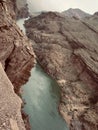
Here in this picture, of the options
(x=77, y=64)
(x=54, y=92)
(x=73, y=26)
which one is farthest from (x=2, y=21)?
(x=73, y=26)

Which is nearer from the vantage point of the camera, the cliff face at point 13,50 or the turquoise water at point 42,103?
the cliff face at point 13,50

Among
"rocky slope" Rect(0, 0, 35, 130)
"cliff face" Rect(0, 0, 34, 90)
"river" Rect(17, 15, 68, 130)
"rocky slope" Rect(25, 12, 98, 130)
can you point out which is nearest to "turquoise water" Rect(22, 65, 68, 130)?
"river" Rect(17, 15, 68, 130)

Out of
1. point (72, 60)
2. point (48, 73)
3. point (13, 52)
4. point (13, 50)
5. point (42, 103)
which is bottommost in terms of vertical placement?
point (72, 60)

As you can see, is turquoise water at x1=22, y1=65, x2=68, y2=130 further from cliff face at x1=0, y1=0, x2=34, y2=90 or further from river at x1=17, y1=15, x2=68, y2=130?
cliff face at x1=0, y1=0, x2=34, y2=90

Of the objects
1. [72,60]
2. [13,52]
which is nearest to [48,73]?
[72,60]

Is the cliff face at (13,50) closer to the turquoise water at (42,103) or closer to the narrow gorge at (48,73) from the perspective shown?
the narrow gorge at (48,73)

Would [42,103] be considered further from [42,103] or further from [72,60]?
[72,60]

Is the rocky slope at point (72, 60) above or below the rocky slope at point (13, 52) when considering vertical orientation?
below

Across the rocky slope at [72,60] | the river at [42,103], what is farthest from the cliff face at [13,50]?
the rocky slope at [72,60]

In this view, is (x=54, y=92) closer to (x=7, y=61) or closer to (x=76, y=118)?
(x=76, y=118)
